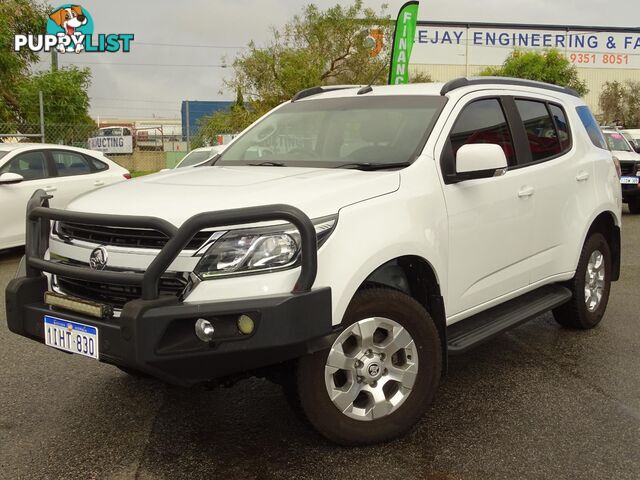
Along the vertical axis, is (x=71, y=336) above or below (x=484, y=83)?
below

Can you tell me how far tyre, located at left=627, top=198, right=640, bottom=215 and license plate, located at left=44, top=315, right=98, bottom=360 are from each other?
44.9 feet

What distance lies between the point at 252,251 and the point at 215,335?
371 mm

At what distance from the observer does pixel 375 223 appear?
313cm

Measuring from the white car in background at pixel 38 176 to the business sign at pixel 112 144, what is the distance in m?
9.84

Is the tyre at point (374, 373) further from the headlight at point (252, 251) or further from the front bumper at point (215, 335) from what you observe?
the headlight at point (252, 251)

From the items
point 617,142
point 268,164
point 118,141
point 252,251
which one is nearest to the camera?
point 252,251

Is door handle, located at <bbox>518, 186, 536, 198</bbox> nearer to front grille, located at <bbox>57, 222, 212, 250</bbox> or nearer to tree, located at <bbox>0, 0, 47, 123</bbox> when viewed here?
front grille, located at <bbox>57, 222, 212, 250</bbox>

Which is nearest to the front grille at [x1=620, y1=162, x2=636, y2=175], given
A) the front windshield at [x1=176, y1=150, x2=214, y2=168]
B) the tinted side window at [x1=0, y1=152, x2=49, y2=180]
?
the front windshield at [x1=176, y1=150, x2=214, y2=168]

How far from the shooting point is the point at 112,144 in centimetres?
2244

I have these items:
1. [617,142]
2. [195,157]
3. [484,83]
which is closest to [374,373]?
[484,83]

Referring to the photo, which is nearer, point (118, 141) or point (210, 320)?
point (210, 320)

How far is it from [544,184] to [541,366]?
1224 millimetres

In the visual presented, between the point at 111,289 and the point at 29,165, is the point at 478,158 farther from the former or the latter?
the point at 29,165

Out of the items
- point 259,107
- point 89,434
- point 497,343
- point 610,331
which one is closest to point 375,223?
point 89,434
